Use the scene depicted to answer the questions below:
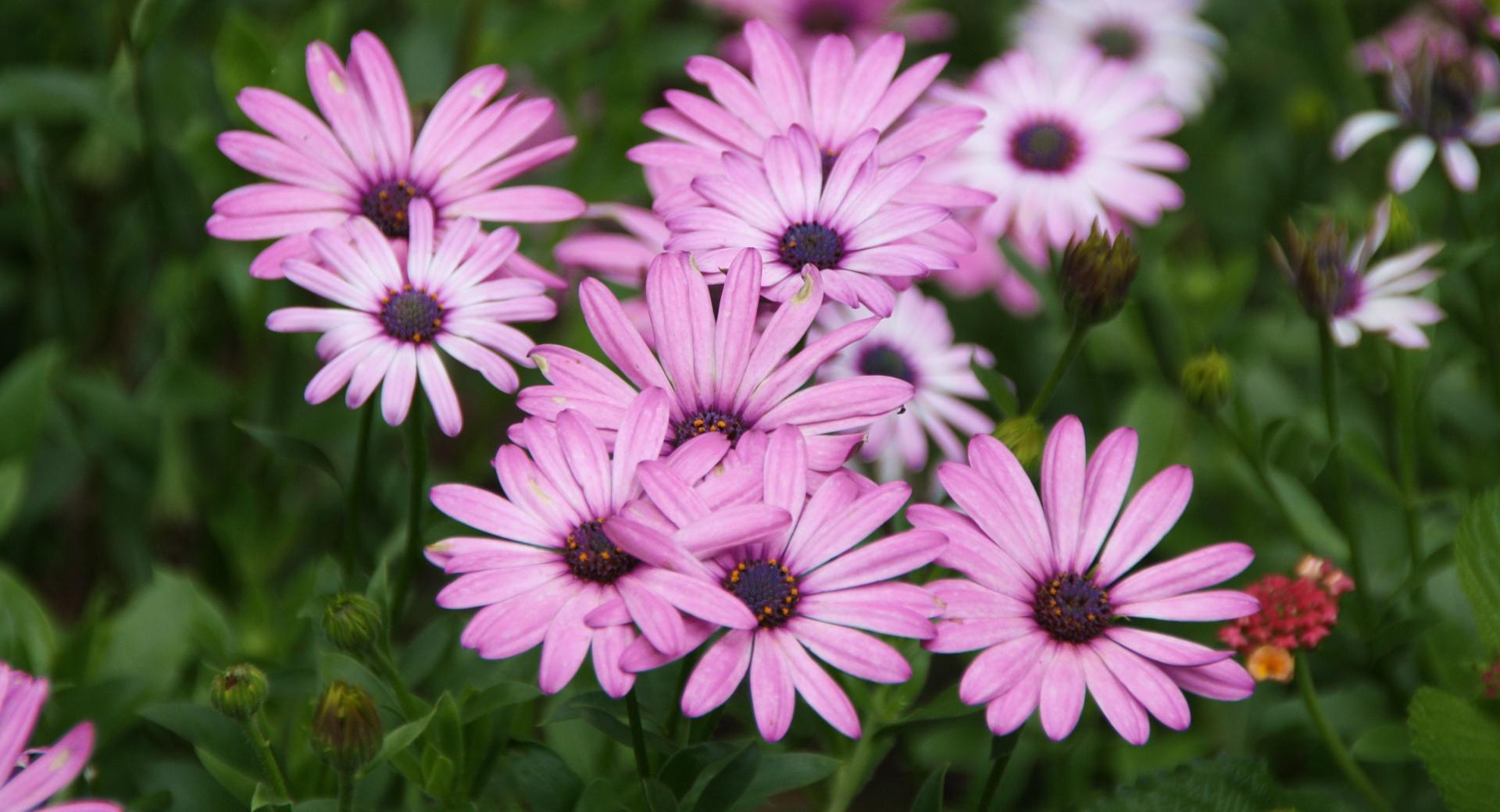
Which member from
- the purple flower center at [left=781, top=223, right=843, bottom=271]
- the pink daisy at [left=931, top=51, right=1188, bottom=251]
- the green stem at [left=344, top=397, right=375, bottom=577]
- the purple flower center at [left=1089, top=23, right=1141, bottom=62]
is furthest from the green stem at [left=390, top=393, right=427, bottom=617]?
the purple flower center at [left=1089, top=23, right=1141, bottom=62]

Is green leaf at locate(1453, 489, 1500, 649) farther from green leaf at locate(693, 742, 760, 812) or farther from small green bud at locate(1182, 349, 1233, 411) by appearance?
green leaf at locate(693, 742, 760, 812)

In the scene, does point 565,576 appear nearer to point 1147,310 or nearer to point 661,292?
point 661,292

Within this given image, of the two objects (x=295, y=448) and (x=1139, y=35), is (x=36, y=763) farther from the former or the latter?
(x=1139, y=35)

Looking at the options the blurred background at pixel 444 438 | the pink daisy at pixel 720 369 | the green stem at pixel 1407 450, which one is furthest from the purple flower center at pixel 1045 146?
the pink daisy at pixel 720 369

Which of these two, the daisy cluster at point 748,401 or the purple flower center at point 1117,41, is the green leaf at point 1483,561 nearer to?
the daisy cluster at point 748,401

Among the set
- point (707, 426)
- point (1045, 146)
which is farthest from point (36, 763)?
point (1045, 146)
